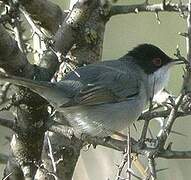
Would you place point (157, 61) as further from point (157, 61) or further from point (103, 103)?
point (103, 103)

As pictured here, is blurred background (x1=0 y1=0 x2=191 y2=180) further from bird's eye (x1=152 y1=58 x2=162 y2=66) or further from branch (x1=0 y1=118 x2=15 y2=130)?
branch (x1=0 y1=118 x2=15 y2=130)

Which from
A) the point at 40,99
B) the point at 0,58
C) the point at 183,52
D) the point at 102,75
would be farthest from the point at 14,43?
the point at 183,52

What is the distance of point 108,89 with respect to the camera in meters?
3.82

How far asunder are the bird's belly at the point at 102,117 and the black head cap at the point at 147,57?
1.79ft

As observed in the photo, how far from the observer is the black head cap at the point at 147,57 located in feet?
14.0

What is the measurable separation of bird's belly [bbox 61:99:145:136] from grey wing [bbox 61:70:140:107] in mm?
60

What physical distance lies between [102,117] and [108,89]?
188 mm

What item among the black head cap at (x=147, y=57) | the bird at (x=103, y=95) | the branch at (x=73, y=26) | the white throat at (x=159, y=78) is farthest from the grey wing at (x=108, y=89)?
the branch at (x=73, y=26)

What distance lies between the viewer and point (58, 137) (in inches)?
135

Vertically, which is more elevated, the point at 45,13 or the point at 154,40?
the point at 154,40

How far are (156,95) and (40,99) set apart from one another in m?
0.92

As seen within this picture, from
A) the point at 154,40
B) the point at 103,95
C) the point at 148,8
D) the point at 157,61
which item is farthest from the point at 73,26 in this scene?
the point at 154,40

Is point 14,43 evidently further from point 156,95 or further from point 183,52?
point 183,52

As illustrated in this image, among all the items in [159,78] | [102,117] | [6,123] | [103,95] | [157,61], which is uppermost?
[157,61]
